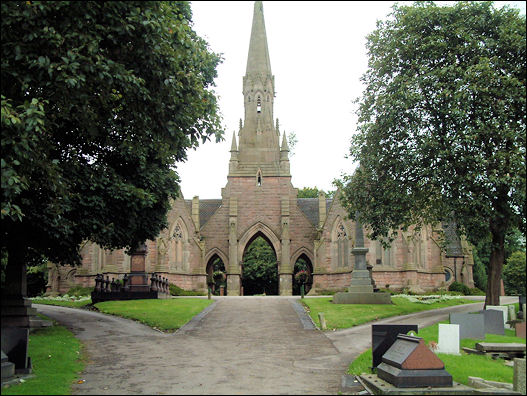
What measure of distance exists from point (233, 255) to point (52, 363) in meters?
32.3

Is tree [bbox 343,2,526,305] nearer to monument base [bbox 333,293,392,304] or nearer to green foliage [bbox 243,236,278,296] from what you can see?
monument base [bbox 333,293,392,304]

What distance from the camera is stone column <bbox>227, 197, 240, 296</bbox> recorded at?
43.2 meters

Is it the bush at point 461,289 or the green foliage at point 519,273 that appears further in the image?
the bush at point 461,289

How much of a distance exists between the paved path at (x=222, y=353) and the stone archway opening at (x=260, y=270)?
3260cm

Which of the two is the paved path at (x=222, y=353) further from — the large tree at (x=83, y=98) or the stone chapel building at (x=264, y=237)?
the stone chapel building at (x=264, y=237)

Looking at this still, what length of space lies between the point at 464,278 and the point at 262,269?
65.5 ft

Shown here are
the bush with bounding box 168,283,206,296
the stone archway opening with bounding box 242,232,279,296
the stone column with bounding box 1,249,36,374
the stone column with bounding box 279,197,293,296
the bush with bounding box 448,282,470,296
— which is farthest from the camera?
the stone archway opening with bounding box 242,232,279,296

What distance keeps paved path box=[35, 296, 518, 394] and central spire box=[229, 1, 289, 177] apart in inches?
1007

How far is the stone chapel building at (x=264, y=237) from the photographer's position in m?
40.6

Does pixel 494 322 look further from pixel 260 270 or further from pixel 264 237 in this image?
pixel 260 270

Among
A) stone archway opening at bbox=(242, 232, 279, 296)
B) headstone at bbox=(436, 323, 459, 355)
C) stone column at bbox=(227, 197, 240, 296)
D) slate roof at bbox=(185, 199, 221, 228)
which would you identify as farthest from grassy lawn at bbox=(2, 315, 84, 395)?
stone archway opening at bbox=(242, 232, 279, 296)

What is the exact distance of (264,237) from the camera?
4584cm

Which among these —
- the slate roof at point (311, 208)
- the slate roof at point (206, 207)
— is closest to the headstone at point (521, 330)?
the slate roof at point (206, 207)

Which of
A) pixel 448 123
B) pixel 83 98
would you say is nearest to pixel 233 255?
pixel 448 123
